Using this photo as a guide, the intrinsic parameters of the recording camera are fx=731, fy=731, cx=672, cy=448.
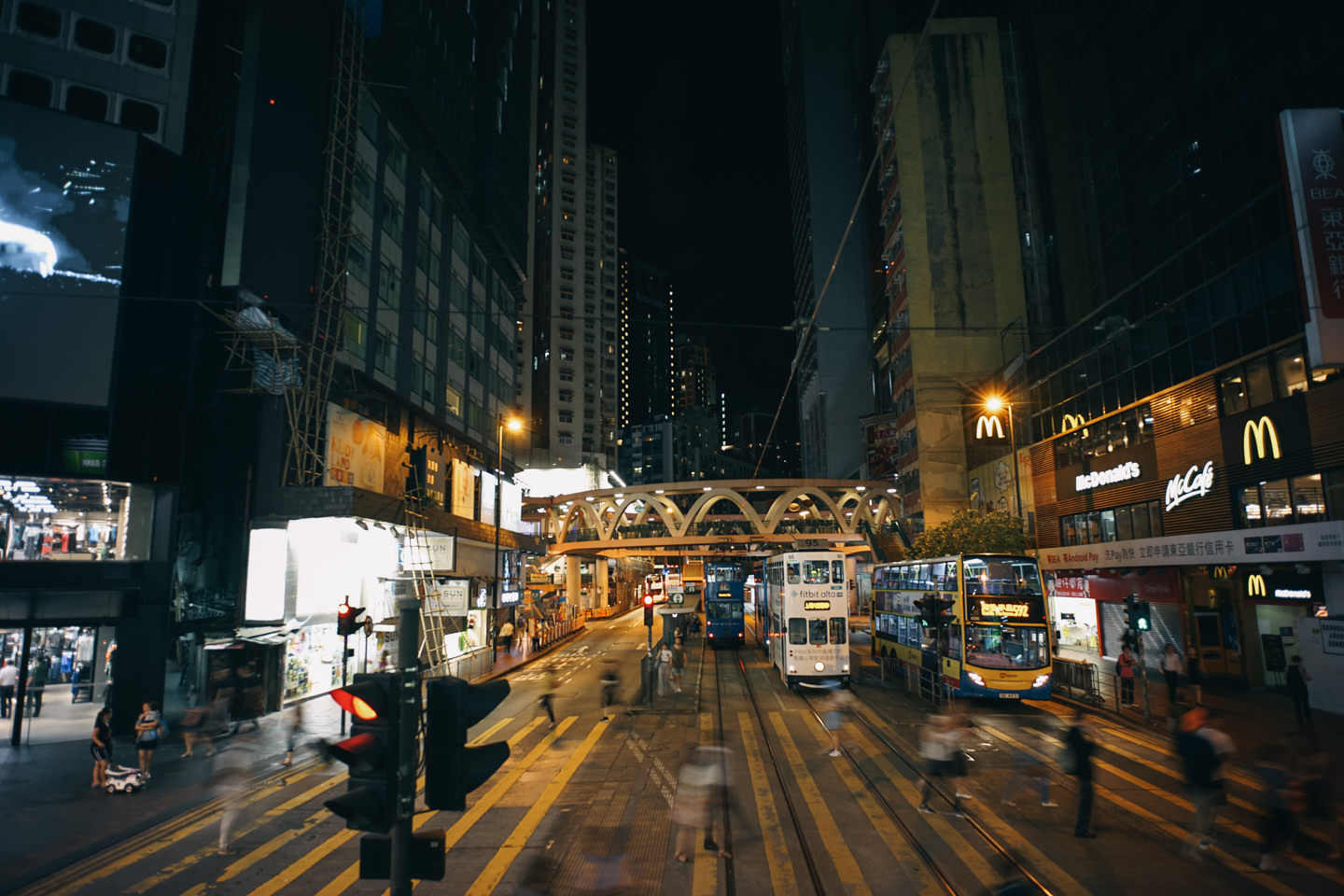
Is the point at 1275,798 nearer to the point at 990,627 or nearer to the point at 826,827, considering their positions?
the point at 826,827

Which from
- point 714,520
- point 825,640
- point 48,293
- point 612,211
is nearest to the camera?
point 48,293

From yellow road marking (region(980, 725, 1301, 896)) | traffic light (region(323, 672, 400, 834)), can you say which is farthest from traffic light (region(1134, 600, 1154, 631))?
traffic light (region(323, 672, 400, 834))

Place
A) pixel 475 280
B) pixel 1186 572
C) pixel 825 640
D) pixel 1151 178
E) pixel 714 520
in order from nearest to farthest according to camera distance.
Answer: pixel 825 640 → pixel 1186 572 → pixel 1151 178 → pixel 475 280 → pixel 714 520

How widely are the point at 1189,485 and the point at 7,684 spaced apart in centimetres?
3377

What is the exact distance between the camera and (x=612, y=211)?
454ft

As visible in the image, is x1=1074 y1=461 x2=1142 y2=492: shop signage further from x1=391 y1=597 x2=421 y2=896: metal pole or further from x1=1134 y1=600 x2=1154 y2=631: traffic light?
x1=391 y1=597 x2=421 y2=896: metal pole

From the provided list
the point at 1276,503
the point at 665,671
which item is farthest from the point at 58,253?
the point at 1276,503

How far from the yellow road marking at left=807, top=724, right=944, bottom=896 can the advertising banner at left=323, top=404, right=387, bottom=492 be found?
66.9ft

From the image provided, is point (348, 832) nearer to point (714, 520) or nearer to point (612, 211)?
point (714, 520)

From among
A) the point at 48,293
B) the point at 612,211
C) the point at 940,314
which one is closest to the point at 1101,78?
the point at 940,314

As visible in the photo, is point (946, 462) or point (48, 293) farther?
point (946, 462)

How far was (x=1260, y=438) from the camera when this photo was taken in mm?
20703

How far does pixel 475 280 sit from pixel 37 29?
2652 cm

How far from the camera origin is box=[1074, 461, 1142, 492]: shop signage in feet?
89.0
